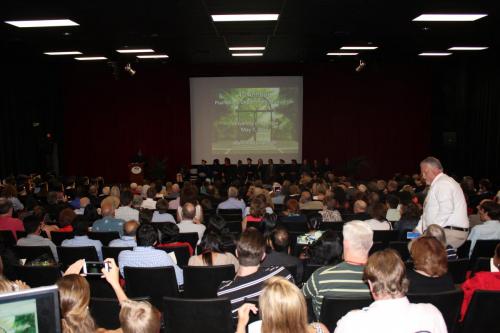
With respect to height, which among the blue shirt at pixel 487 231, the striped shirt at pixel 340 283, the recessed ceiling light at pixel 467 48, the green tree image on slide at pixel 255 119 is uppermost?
the recessed ceiling light at pixel 467 48

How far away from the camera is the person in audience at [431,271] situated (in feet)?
10.6

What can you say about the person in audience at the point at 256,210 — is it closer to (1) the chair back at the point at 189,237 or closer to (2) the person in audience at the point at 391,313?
(1) the chair back at the point at 189,237

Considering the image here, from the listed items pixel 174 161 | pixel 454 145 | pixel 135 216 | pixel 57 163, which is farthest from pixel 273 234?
pixel 57 163

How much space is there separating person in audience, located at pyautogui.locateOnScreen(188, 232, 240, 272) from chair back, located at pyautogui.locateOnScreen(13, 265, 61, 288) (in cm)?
116

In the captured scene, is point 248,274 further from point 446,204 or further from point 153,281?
point 446,204

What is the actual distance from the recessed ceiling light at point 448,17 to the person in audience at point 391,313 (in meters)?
7.30

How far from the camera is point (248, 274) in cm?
330

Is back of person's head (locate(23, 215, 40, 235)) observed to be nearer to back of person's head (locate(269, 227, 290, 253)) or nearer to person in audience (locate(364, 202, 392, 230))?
back of person's head (locate(269, 227, 290, 253))

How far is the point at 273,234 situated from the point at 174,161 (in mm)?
14091

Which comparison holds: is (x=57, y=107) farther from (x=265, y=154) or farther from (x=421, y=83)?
(x=421, y=83)

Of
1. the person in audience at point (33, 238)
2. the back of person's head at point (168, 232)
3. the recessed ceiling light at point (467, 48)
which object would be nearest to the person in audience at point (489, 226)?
the back of person's head at point (168, 232)

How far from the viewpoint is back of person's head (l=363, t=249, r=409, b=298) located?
241 cm

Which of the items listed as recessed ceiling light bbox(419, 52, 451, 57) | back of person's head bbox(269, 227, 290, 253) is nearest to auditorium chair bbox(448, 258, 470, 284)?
back of person's head bbox(269, 227, 290, 253)

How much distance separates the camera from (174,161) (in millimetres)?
18188
